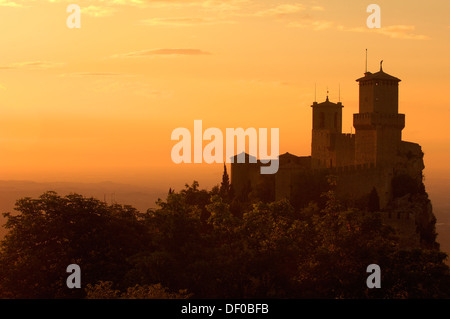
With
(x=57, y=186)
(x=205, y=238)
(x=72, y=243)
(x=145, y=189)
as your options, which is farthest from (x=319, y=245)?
(x=57, y=186)

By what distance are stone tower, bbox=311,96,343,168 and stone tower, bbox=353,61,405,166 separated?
5.82m

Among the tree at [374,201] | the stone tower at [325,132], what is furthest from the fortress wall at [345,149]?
the tree at [374,201]

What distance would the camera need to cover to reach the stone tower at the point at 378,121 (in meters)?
81.6

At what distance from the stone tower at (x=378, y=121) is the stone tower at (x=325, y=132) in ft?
19.1

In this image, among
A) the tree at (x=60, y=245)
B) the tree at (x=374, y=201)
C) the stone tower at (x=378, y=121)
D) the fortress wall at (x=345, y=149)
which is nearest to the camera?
the tree at (x=60, y=245)

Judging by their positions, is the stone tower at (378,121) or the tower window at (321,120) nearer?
the stone tower at (378,121)

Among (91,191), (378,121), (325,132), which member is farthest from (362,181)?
(91,191)

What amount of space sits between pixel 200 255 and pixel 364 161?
44.3 metres

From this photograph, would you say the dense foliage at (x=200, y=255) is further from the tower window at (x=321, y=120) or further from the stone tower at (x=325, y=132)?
the tower window at (x=321, y=120)

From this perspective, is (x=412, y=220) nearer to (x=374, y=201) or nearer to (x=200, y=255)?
(x=374, y=201)

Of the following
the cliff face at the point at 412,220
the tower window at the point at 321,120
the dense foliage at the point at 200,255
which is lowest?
the dense foliage at the point at 200,255

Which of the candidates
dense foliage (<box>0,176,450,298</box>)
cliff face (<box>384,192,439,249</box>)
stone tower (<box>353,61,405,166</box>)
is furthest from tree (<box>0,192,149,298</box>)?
stone tower (<box>353,61,405,166</box>)

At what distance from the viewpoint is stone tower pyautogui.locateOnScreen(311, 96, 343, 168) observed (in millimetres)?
89294

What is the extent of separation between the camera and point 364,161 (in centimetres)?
8150
